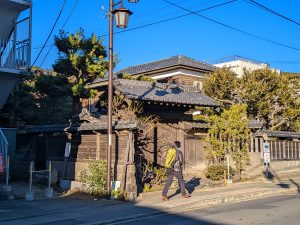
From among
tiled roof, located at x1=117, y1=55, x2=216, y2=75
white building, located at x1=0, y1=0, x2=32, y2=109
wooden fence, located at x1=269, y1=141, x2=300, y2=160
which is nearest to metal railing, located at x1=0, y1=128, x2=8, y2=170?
white building, located at x1=0, y1=0, x2=32, y2=109

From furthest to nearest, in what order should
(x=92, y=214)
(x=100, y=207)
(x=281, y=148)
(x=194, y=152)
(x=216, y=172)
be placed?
(x=281, y=148), (x=194, y=152), (x=216, y=172), (x=100, y=207), (x=92, y=214)

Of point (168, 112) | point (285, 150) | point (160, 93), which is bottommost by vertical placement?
point (285, 150)

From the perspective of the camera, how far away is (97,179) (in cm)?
1427

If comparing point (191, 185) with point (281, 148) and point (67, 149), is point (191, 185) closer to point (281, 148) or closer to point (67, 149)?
point (67, 149)

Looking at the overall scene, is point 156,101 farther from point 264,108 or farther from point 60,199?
point 264,108

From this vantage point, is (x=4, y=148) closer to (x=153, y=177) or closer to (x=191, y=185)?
(x=153, y=177)

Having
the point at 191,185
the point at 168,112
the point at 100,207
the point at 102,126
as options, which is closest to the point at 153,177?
the point at 191,185

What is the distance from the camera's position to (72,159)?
1750cm

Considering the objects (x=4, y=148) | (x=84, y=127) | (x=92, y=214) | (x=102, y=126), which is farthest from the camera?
(x=84, y=127)

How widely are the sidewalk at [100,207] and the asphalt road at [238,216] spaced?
0.57 m

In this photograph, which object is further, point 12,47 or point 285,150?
point 285,150

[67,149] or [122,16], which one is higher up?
[122,16]

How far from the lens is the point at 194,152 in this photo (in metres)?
22.2

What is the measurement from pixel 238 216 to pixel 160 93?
11152mm
